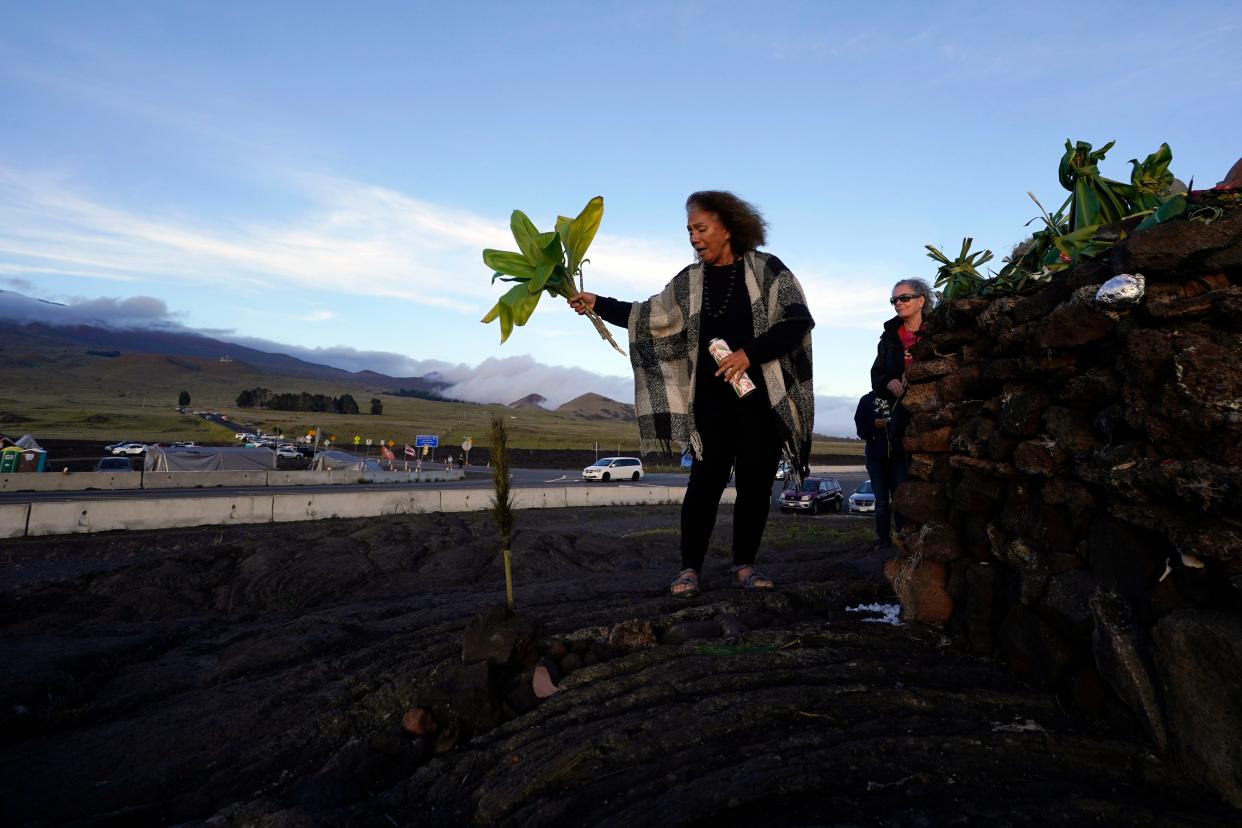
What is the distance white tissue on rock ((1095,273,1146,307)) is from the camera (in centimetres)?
247

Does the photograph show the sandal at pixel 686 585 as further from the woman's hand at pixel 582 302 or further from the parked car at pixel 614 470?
the parked car at pixel 614 470

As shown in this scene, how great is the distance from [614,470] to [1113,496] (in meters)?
39.1

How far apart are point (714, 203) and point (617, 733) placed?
10.4 feet

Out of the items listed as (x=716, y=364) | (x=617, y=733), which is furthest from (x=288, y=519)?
(x=617, y=733)

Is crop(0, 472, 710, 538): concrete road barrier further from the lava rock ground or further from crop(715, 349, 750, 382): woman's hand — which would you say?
crop(715, 349, 750, 382): woman's hand

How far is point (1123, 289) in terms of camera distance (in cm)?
250

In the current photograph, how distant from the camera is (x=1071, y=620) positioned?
271 cm

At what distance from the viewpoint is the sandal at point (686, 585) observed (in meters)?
4.52

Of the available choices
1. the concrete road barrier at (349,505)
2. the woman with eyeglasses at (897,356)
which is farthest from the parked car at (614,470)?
the woman with eyeglasses at (897,356)

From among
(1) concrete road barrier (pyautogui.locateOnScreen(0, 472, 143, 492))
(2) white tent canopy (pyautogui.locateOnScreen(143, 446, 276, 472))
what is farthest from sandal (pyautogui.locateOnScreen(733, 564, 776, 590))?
(2) white tent canopy (pyautogui.locateOnScreen(143, 446, 276, 472))

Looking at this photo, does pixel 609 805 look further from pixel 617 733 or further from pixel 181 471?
pixel 181 471

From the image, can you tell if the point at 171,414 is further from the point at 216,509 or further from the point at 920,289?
the point at 920,289

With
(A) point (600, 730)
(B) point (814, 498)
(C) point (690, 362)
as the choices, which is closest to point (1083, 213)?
(C) point (690, 362)

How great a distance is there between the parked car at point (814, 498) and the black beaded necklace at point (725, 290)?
20346mm
